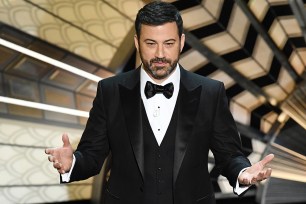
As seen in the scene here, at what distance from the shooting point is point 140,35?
1.47 meters

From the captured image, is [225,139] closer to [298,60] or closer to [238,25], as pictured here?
[238,25]

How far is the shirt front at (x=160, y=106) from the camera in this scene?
1.53 meters

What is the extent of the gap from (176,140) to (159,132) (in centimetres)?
7

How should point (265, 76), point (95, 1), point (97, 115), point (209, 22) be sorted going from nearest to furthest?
point (97, 115) < point (95, 1) < point (209, 22) < point (265, 76)

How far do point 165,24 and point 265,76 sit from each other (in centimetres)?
215

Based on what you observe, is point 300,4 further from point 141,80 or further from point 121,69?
point 141,80

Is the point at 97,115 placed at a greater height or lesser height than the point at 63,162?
greater

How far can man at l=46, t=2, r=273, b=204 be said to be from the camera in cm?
145

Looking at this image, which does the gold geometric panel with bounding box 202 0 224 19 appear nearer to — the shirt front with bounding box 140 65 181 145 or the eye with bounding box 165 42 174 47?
the shirt front with bounding box 140 65 181 145

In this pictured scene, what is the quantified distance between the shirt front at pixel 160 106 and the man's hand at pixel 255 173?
279mm

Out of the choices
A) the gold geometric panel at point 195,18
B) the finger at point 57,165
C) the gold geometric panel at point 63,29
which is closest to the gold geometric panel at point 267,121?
the gold geometric panel at point 195,18

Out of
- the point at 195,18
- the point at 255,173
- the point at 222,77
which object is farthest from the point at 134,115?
the point at 222,77

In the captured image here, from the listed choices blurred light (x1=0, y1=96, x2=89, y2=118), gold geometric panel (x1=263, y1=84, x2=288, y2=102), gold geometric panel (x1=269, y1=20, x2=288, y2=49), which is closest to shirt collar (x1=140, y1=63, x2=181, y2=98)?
blurred light (x1=0, y1=96, x2=89, y2=118)

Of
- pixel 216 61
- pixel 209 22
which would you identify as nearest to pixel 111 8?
pixel 209 22
